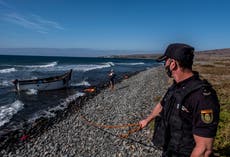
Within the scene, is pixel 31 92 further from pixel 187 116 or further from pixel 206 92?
pixel 206 92

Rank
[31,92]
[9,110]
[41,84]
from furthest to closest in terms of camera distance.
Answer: [41,84], [31,92], [9,110]

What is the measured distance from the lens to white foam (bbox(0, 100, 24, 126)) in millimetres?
16625

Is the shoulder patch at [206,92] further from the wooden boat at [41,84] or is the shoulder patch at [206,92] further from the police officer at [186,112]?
the wooden boat at [41,84]

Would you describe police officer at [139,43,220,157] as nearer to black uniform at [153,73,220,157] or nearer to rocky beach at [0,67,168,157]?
black uniform at [153,73,220,157]

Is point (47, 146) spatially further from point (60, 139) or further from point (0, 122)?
point (0, 122)

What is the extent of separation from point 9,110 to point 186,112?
1895 cm

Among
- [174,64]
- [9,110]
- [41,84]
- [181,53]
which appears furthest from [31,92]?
[181,53]

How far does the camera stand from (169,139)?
3.56 metres

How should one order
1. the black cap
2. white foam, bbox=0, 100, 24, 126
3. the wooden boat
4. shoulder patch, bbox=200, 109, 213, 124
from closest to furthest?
shoulder patch, bbox=200, 109, 213, 124, the black cap, white foam, bbox=0, 100, 24, 126, the wooden boat

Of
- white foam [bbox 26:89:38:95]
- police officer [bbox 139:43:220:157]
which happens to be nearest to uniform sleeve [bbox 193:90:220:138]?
police officer [bbox 139:43:220:157]

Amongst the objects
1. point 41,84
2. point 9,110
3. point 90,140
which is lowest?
A: point 9,110

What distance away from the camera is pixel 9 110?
19.5 m

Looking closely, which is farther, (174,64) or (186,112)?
(174,64)

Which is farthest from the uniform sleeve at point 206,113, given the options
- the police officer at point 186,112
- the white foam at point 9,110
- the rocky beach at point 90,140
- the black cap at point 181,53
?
the white foam at point 9,110
